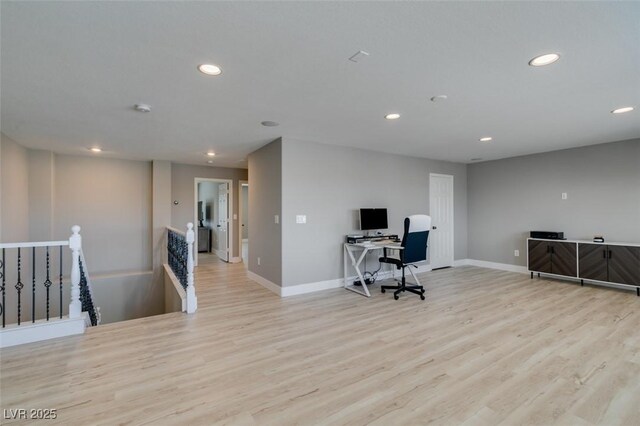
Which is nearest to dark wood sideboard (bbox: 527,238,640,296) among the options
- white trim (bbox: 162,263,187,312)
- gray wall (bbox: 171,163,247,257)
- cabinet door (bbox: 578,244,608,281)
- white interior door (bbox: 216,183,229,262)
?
cabinet door (bbox: 578,244,608,281)

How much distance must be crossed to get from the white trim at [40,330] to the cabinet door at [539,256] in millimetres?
6807

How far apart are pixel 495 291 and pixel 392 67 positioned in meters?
3.95

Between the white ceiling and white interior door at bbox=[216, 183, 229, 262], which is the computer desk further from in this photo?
white interior door at bbox=[216, 183, 229, 262]

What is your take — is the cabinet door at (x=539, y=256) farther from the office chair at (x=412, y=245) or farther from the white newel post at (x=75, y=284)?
the white newel post at (x=75, y=284)

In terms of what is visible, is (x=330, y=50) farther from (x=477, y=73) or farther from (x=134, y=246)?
(x=134, y=246)

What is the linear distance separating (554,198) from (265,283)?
553 centimetres

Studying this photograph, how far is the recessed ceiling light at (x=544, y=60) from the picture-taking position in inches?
83.9

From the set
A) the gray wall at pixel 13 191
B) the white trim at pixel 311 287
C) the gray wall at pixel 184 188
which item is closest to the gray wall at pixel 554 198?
the white trim at pixel 311 287

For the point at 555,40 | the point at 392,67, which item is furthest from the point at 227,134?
the point at 555,40

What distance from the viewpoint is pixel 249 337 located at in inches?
116

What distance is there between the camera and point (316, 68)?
2285 millimetres

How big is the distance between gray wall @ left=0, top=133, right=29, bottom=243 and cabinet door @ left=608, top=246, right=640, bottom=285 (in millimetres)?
8817

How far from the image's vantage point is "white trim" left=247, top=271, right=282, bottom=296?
4.44m

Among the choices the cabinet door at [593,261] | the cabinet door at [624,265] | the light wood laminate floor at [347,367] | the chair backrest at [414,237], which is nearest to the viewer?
the light wood laminate floor at [347,367]
